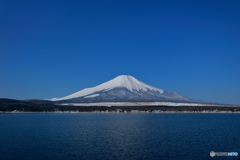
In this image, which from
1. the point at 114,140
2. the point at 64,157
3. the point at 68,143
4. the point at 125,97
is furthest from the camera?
the point at 125,97

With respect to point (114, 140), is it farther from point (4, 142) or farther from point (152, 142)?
point (4, 142)

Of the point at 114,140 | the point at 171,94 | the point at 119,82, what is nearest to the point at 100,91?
the point at 119,82

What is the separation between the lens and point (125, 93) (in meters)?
135

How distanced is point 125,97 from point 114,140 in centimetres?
10953

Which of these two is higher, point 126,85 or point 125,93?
point 126,85

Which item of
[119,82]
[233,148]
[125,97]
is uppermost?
[119,82]

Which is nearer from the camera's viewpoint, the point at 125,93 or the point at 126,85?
the point at 125,93

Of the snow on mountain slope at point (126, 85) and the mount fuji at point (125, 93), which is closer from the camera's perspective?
the mount fuji at point (125, 93)

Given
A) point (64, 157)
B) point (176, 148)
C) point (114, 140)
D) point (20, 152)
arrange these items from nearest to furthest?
point (64, 157) → point (20, 152) → point (176, 148) → point (114, 140)

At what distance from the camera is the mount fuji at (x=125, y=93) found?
5069 inches

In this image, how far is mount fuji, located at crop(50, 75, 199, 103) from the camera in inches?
5069

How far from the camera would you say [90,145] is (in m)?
19.4

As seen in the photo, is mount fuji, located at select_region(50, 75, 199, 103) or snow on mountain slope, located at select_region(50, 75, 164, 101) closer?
mount fuji, located at select_region(50, 75, 199, 103)

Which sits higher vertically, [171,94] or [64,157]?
[171,94]
